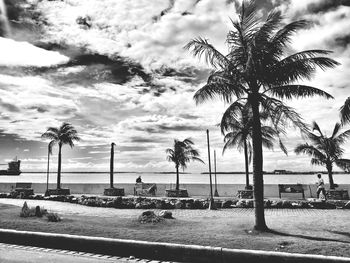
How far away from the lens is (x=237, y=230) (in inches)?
388

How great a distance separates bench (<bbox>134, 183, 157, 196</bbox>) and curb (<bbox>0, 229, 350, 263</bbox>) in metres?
17.3

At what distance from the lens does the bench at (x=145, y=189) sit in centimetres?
2628

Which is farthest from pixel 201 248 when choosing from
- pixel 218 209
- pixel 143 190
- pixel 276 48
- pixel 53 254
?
pixel 143 190

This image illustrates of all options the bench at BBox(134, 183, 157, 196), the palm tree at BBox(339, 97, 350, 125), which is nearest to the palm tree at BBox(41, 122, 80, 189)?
the bench at BBox(134, 183, 157, 196)

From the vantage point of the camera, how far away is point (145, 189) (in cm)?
2662

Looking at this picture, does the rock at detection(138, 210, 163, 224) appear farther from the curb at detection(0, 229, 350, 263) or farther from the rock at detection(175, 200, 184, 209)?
the rock at detection(175, 200, 184, 209)

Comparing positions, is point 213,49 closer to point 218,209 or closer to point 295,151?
point 218,209

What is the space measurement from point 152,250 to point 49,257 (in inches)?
96.7

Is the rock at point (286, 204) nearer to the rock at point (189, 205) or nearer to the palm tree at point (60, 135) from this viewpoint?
the rock at point (189, 205)

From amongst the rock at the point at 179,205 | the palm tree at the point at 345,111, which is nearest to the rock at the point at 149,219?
the rock at the point at 179,205

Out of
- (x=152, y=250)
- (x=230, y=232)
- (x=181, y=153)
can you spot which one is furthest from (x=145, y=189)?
(x=152, y=250)

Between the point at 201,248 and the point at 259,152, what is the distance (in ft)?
14.0

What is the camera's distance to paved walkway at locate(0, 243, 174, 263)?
7.20 m

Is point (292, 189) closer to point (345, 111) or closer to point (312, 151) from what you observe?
point (312, 151)
